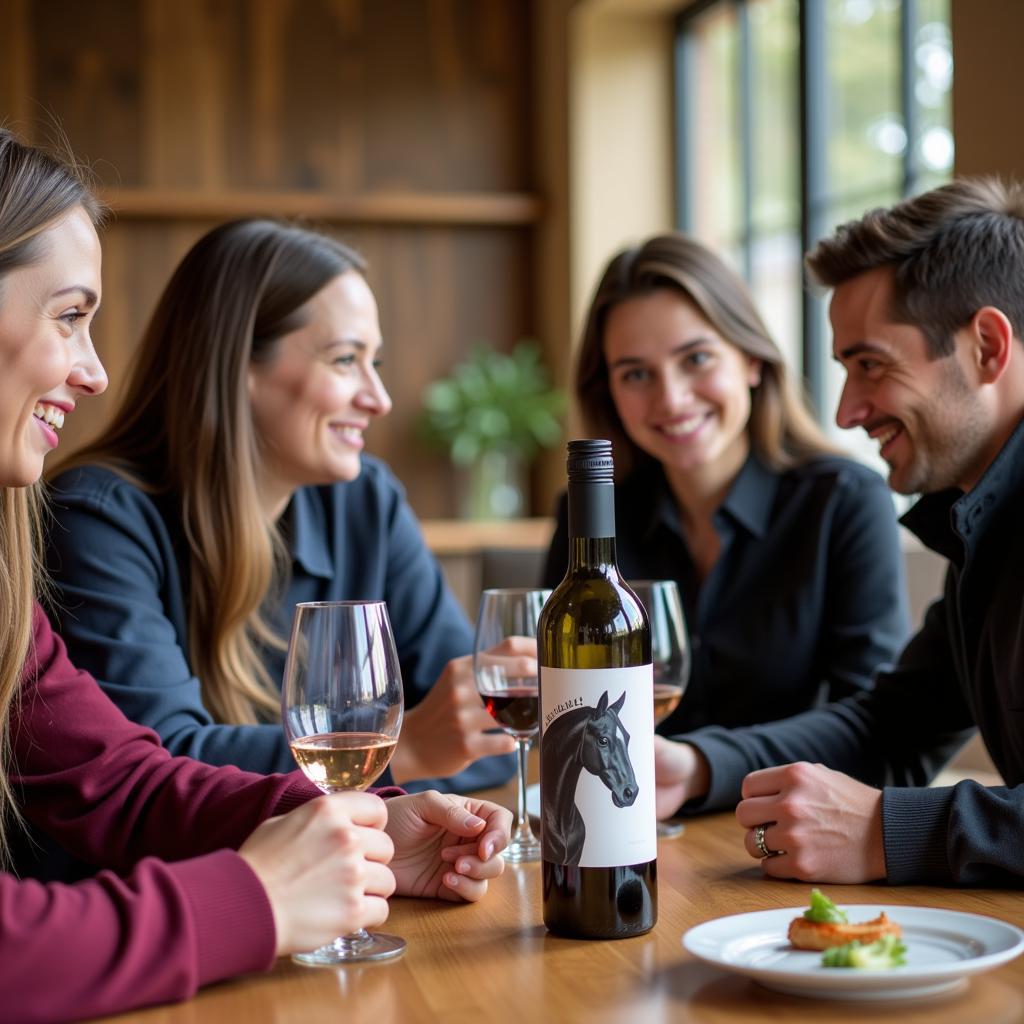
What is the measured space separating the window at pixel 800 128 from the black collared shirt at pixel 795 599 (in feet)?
5.01

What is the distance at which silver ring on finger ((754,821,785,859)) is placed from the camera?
48.5 inches

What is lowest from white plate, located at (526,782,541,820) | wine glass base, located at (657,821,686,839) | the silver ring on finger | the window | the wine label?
wine glass base, located at (657,821,686,839)

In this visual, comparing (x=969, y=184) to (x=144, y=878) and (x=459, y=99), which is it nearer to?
(x=144, y=878)

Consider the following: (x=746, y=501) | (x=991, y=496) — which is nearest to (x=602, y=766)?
(x=991, y=496)

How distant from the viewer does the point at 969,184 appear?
170 centimetres

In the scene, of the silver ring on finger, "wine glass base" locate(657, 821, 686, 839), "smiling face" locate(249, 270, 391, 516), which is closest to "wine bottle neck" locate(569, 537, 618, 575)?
the silver ring on finger

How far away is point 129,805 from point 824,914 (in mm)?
656

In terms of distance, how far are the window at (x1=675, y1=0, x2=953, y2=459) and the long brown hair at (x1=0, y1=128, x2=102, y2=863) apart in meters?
2.57

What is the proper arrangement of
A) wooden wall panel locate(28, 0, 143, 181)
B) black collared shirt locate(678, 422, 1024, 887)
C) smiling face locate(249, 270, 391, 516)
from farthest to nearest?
wooden wall panel locate(28, 0, 143, 181)
smiling face locate(249, 270, 391, 516)
black collared shirt locate(678, 422, 1024, 887)

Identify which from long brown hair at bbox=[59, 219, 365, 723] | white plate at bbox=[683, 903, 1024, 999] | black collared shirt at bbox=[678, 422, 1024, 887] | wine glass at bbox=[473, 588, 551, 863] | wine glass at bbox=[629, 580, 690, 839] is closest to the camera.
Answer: white plate at bbox=[683, 903, 1024, 999]

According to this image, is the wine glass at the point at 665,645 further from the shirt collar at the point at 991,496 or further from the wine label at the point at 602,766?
the wine label at the point at 602,766

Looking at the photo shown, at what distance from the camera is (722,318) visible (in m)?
2.23

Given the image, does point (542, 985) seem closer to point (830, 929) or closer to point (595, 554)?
point (830, 929)

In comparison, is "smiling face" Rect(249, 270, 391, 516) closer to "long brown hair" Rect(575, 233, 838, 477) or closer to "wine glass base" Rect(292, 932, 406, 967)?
"long brown hair" Rect(575, 233, 838, 477)
